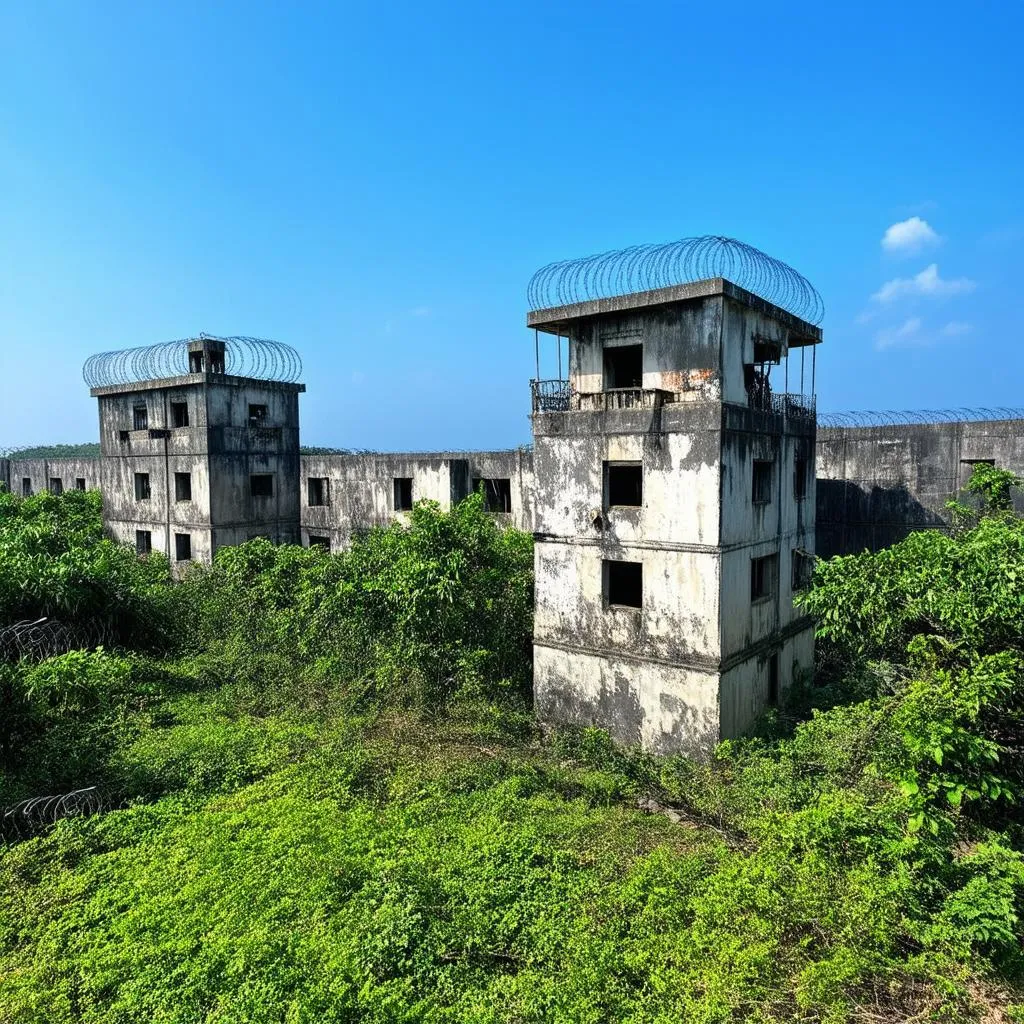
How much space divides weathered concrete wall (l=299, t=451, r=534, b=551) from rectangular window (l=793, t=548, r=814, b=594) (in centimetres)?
693

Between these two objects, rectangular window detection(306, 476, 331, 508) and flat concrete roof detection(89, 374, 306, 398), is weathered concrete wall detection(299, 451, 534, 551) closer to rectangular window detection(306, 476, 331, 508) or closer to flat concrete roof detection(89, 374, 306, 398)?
rectangular window detection(306, 476, 331, 508)

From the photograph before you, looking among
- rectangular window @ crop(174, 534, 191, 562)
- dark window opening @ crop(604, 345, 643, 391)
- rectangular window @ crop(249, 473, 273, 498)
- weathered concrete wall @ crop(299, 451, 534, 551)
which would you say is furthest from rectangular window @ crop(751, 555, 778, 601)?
rectangular window @ crop(174, 534, 191, 562)

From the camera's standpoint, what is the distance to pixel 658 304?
42.5 ft

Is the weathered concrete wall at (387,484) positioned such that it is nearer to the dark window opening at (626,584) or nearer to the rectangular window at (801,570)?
the dark window opening at (626,584)

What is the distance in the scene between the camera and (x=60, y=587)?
15344 mm

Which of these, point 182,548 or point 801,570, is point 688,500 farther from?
point 182,548

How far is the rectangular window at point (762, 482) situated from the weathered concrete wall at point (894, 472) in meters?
4.92

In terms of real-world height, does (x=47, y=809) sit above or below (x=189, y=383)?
below

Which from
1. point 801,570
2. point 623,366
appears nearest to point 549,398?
point 623,366

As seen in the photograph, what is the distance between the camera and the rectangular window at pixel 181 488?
2420 cm

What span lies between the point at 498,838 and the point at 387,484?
597 inches

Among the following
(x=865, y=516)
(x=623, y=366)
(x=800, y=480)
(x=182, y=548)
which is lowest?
(x=182, y=548)

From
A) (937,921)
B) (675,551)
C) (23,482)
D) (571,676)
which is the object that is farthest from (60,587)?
(23,482)

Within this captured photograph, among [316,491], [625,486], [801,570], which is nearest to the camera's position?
[625,486]
